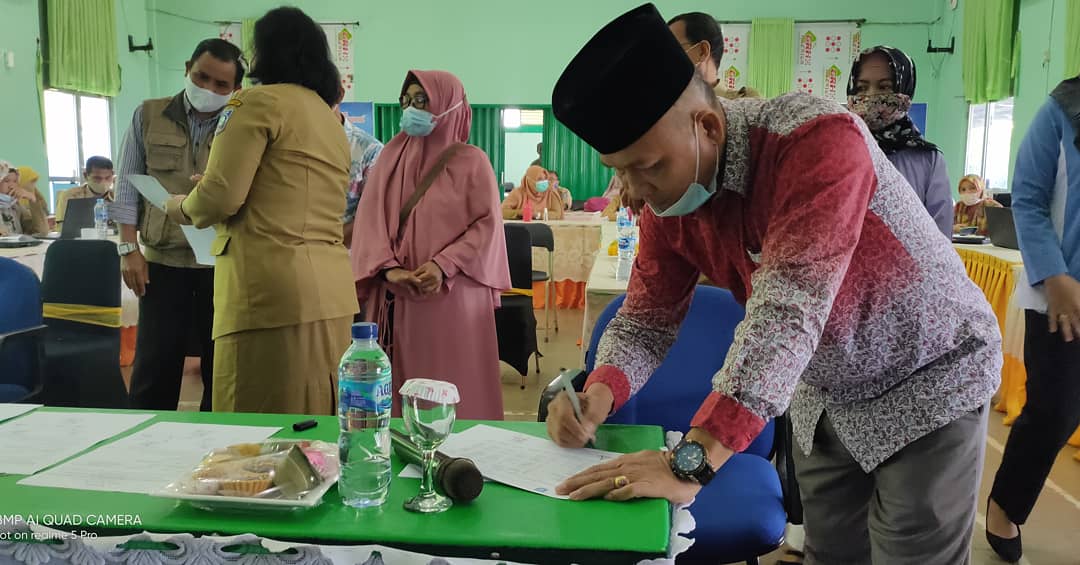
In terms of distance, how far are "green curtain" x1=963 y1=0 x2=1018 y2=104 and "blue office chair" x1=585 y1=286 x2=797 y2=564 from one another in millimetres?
7677

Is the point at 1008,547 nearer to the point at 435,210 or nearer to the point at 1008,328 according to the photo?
the point at 1008,328

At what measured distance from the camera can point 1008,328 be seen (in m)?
3.34

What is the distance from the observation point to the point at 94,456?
1.12 meters

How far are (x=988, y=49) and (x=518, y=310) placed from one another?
6.89 m

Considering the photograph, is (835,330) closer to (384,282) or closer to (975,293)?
(975,293)

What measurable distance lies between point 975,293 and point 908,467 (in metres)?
0.27

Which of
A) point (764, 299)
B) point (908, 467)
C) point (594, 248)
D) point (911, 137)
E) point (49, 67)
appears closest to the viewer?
point (764, 299)

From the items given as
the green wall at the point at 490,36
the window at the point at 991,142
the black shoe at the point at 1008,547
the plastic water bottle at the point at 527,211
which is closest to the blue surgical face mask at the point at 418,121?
the black shoe at the point at 1008,547

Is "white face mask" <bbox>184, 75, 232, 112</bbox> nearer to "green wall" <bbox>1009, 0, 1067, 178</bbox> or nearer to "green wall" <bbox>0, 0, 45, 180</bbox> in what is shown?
"green wall" <bbox>0, 0, 45, 180</bbox>

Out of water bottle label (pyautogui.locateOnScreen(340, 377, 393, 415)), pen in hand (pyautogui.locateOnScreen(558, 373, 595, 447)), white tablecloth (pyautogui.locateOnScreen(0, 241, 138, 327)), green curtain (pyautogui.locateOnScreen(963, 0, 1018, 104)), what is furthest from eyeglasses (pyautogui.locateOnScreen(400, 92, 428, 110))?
green curtain (pyautogui.locateOnScreen(963, 0, 1018, 104))

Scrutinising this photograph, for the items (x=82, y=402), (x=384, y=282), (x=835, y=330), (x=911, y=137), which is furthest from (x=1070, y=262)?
(x=82, y=402)

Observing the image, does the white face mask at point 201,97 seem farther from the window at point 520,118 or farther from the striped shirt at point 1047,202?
the window at point 520,118

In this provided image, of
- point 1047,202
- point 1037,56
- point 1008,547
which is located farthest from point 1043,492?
point 1037,56

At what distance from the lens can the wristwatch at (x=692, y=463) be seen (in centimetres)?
87
